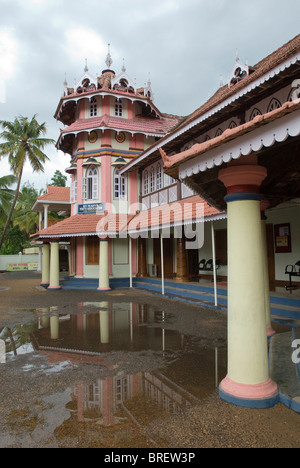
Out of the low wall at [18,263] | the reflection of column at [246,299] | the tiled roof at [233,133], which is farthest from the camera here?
the low wall at [18,263]

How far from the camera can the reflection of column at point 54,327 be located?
7065 millimetres

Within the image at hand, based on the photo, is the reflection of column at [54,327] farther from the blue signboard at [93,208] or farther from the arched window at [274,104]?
the blue signboard at [93,208]

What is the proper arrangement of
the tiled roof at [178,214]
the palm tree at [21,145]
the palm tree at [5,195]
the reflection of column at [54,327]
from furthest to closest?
the palm tree at [5,195] < the palm tree at [21,145] < the tiled roof at [178,214] < the reflection of column at [54,327]

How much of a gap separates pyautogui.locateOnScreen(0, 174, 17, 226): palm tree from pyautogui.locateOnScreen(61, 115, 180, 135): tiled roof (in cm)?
1280

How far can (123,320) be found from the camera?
8.57 m

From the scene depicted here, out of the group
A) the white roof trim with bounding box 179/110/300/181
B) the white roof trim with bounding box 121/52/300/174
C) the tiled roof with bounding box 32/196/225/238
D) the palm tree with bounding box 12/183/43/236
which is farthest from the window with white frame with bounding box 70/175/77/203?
the palm tree with bounding box 12/183/43/236

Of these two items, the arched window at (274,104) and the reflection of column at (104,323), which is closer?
the reflection of column at (104,323)

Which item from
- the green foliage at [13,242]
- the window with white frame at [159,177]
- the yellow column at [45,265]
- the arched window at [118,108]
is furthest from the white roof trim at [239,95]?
the green foliage at [13,242]

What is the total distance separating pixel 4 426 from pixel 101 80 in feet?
61.5

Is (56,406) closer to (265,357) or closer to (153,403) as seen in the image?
(153,403)

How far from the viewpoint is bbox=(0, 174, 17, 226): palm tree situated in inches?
1053

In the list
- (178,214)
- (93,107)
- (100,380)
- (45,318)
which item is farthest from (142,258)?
(100,380)

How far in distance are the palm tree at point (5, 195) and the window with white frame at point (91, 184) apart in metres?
12.8

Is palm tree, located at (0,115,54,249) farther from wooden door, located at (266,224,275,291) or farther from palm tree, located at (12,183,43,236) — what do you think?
wooden door, located at (266,224,275,291)
